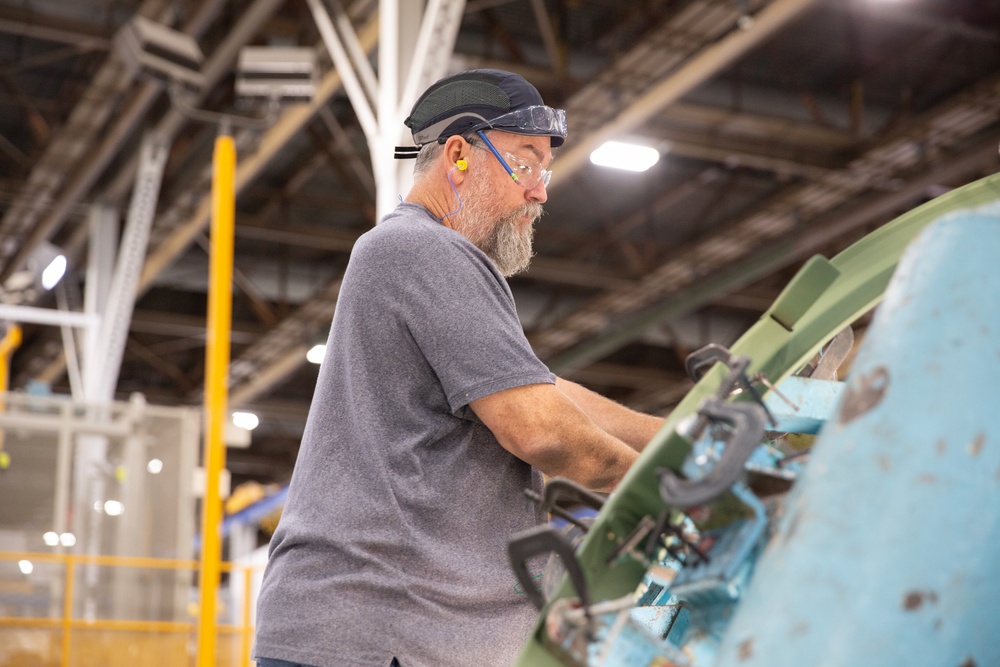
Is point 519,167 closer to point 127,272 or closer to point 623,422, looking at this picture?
point 623,422

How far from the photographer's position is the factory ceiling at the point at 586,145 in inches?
469

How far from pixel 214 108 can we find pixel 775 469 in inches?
527

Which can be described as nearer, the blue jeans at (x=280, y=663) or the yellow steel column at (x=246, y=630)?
the blue jeans at (x=280, y=663)

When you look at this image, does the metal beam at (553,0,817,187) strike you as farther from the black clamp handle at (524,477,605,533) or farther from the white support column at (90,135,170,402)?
the black clamp handle at (524,477,605,533)

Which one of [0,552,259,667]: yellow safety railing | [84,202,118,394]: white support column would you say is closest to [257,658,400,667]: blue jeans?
[0,552,259,667]: yellow safety railing

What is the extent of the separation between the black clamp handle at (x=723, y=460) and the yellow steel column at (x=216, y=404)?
269 inches

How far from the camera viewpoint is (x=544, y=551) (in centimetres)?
125

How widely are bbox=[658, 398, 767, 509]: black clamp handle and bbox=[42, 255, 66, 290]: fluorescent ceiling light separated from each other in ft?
40.3

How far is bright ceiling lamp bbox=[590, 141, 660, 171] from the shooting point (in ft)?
39.2

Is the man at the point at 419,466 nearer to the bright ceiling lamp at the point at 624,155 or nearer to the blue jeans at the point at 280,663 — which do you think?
the blue jeans at the point at 280,663

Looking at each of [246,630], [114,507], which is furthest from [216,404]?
[246,630]

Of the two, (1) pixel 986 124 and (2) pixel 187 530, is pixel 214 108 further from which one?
(1) pixel 986 124

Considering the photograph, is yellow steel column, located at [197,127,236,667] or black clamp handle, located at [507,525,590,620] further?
yellow steel column, located at [197,127,236,667]

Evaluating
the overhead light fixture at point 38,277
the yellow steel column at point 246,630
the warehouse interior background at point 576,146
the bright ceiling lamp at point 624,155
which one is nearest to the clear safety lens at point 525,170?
the warehouse interior background at point 576,146
